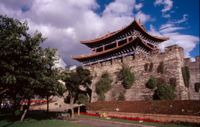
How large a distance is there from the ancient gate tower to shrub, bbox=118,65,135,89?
495 mm

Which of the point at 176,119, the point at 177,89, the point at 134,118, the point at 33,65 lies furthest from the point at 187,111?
the point at 33,65

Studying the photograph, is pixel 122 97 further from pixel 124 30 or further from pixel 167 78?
pixel 124 30

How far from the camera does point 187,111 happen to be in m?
15.6

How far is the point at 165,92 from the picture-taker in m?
22.5

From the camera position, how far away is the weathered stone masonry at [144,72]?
23.9 metres

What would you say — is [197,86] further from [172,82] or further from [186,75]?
[172,82]

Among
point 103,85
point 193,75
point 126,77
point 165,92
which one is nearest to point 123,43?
point 103,85

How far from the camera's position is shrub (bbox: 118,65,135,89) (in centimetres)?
2752

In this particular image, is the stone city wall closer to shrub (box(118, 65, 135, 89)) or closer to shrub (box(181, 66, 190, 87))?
shrub (box(181, 66, 190, 87))

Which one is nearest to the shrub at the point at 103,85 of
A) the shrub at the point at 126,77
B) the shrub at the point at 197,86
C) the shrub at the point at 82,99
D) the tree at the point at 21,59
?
the shrub at the point at 82,99

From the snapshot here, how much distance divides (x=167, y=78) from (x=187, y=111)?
9.07 m

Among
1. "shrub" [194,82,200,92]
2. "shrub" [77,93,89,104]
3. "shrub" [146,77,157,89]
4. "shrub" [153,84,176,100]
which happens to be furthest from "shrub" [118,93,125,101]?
"shrub" [194,82,200,92]

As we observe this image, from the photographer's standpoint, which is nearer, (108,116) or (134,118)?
(134,118)

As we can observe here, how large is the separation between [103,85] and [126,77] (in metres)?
3.81
